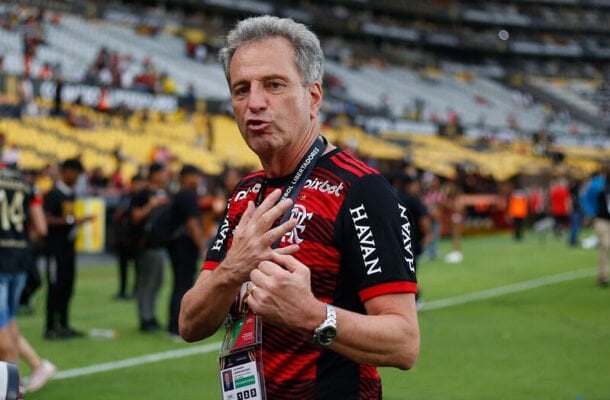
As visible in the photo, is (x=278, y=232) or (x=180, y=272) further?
(x=180, y=272)

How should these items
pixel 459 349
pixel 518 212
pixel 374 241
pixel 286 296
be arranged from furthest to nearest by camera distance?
pixel 518 212 < pixel 459 349 < pixel 374 241 < pixel 286 296

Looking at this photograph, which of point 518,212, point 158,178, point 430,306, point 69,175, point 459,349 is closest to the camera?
point 459,349

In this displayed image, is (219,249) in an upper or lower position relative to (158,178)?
upper

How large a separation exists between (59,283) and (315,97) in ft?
30.3

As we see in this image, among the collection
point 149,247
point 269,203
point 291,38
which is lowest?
point 149,247

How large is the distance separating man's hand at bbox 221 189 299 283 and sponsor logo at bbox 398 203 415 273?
362 millimetres

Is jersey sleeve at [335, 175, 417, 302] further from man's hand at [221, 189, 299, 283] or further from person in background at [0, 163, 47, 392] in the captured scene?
person in background at [0, 163, 47, 392]

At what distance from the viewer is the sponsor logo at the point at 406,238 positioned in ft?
9.67

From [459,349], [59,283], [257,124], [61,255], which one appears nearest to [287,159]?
[257,124]

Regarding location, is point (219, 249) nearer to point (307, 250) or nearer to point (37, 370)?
point (307, 250)

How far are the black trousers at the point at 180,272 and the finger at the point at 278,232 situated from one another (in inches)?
370

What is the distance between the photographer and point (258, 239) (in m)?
2.79

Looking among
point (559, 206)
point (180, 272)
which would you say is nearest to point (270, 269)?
point (180, 272)

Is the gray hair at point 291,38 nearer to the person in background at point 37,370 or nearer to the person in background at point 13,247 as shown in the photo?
the person in background at point 13,247
